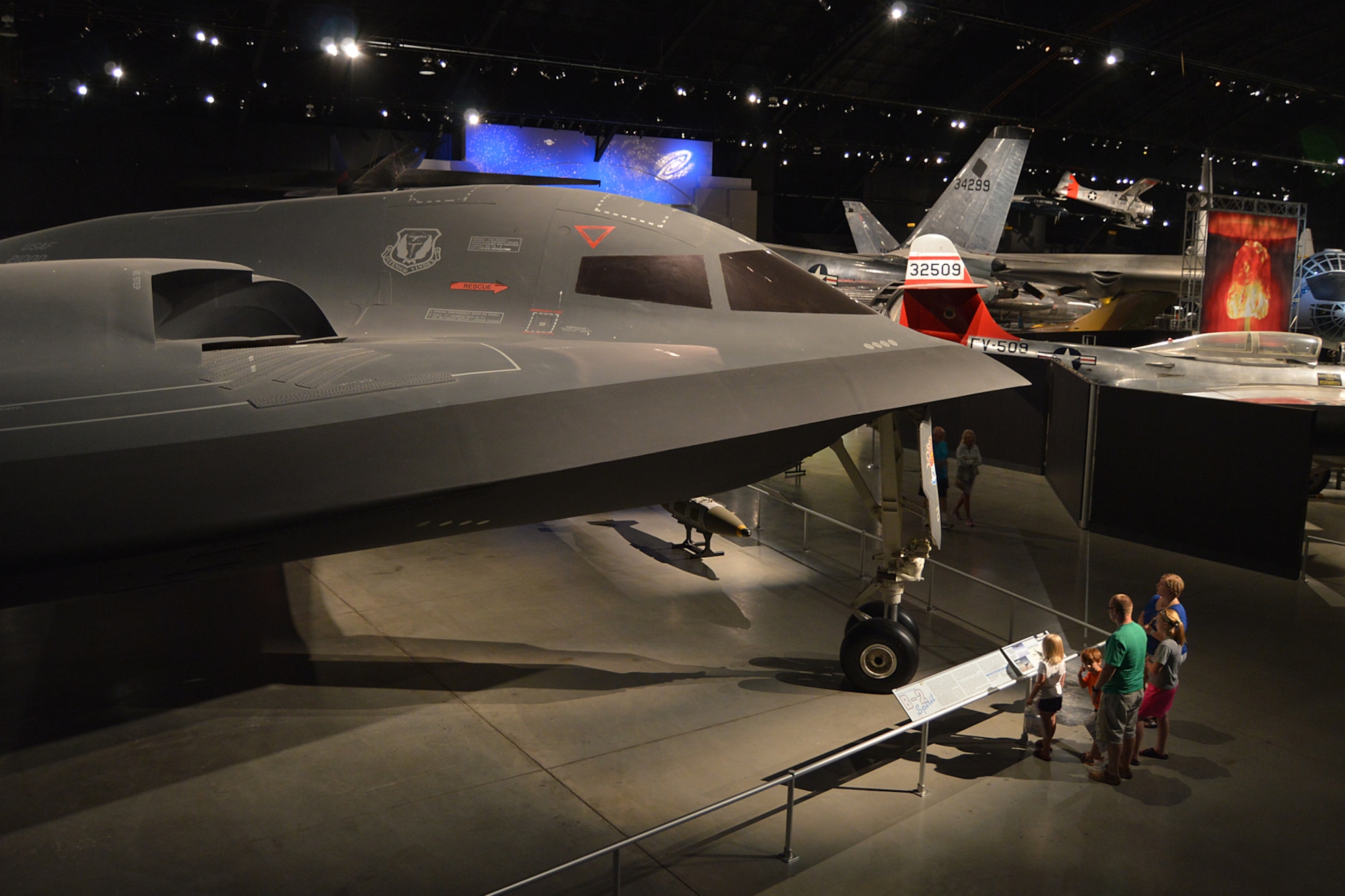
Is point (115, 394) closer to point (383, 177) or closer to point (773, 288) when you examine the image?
point (773, 288)

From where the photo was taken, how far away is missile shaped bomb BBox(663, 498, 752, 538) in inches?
388

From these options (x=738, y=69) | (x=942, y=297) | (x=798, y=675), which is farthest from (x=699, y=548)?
(x=738, y=69)

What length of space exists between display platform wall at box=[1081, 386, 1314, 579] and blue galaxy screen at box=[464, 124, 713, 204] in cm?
2028

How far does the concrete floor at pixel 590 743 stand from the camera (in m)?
5.11

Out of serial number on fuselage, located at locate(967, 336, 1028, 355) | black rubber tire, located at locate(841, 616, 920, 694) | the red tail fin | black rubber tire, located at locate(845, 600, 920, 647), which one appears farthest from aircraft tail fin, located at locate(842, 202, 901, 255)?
black rubber tire, located at locate(841, 616, 920, 694)

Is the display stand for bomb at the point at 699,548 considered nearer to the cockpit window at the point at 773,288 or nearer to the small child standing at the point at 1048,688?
the cockpit window at the point at 773,288

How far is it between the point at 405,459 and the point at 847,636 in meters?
4.25

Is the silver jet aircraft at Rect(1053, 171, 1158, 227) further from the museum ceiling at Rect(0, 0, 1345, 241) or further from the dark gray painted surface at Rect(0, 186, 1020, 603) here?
the dark gray painted surface at Rect(0, 186, 1020, 603)

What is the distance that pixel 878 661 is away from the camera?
7.35m

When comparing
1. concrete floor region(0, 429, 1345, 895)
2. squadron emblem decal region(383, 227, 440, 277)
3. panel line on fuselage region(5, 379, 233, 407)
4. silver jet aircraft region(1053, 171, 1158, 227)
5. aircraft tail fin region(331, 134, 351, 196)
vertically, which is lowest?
concrete floor region(0, 429, 1345, 895)

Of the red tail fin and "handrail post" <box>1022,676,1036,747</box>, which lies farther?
the red tail fin

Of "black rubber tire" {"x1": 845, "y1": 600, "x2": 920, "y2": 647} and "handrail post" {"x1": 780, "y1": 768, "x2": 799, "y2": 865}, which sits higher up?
"black rubber tire" {"x1": 845, "y1": 600, "x2": 920, "y2": 647}

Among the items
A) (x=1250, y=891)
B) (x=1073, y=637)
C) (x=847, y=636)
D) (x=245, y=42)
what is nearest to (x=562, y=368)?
(x=847, y=636)

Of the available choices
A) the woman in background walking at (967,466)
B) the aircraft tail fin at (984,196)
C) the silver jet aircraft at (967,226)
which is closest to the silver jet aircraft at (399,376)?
the woman in background walking at (967,466)
